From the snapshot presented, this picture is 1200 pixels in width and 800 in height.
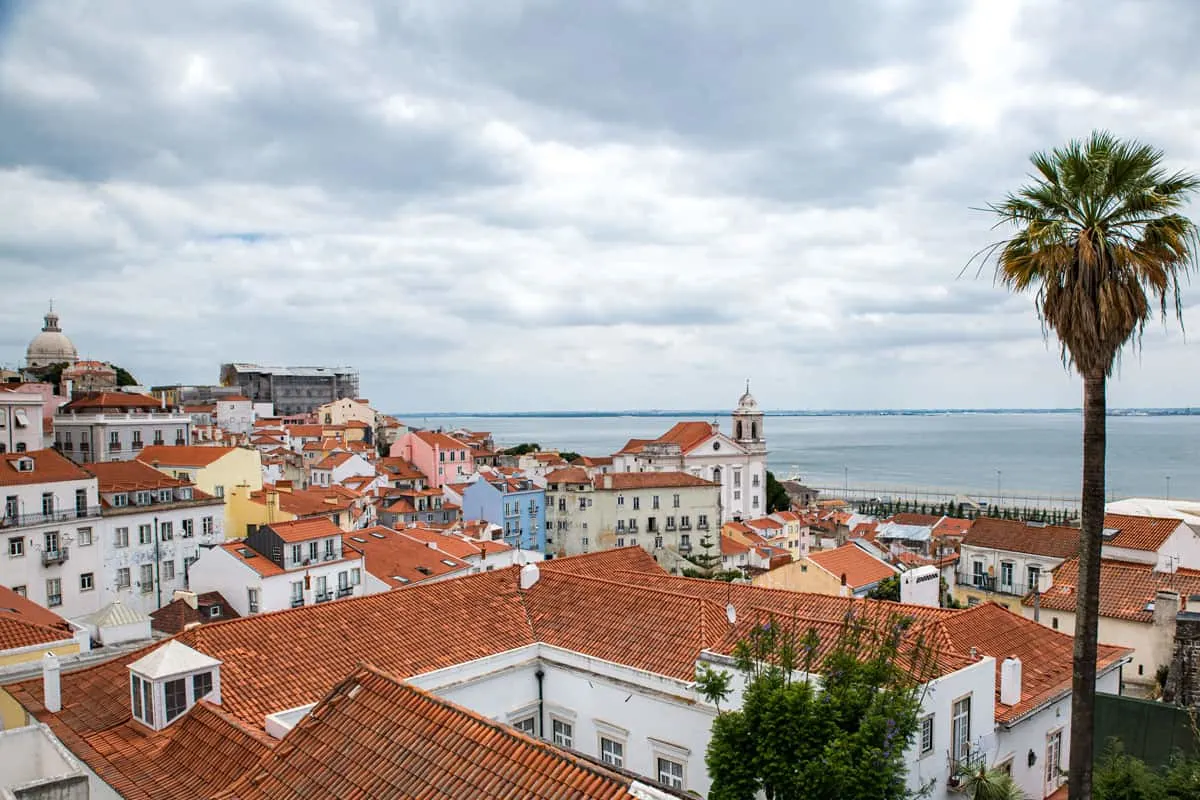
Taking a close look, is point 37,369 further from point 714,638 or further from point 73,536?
point 714,638

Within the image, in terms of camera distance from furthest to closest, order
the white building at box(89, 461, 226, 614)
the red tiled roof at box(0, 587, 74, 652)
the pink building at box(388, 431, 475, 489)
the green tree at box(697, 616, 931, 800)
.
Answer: the pink building at box(388, 431, 475, 489), the white building at box(89, 461, 226, 614), the red tiled roof at box(0, 587, 74, 652), the green tree at box(697, 616, 931, 800)

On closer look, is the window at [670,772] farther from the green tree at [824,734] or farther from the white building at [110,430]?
the white building at [110,430]

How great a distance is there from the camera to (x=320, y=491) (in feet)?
176

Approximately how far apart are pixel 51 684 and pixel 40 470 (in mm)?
27347

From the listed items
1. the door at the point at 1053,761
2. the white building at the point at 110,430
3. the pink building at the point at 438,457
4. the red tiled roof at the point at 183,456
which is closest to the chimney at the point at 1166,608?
the door at the point at 1053,761

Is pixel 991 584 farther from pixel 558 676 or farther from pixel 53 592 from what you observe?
pixel 53 592

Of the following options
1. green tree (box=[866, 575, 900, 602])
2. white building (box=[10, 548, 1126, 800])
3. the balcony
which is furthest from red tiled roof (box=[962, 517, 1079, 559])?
the balcony

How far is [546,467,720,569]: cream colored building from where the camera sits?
6012cm

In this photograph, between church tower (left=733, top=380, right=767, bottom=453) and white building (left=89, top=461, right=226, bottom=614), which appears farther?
church tower (left=733, top=380, right=767, bottom=453)

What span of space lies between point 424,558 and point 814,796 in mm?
29009

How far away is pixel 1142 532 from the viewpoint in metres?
26.5

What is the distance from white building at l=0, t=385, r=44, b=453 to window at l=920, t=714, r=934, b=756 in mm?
48889

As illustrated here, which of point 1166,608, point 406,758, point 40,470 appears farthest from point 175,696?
point 40,470

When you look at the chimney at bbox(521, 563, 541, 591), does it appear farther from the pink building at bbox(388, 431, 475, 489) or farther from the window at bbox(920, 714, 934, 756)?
the pink building at bbox(388, 431, 475, 489)
